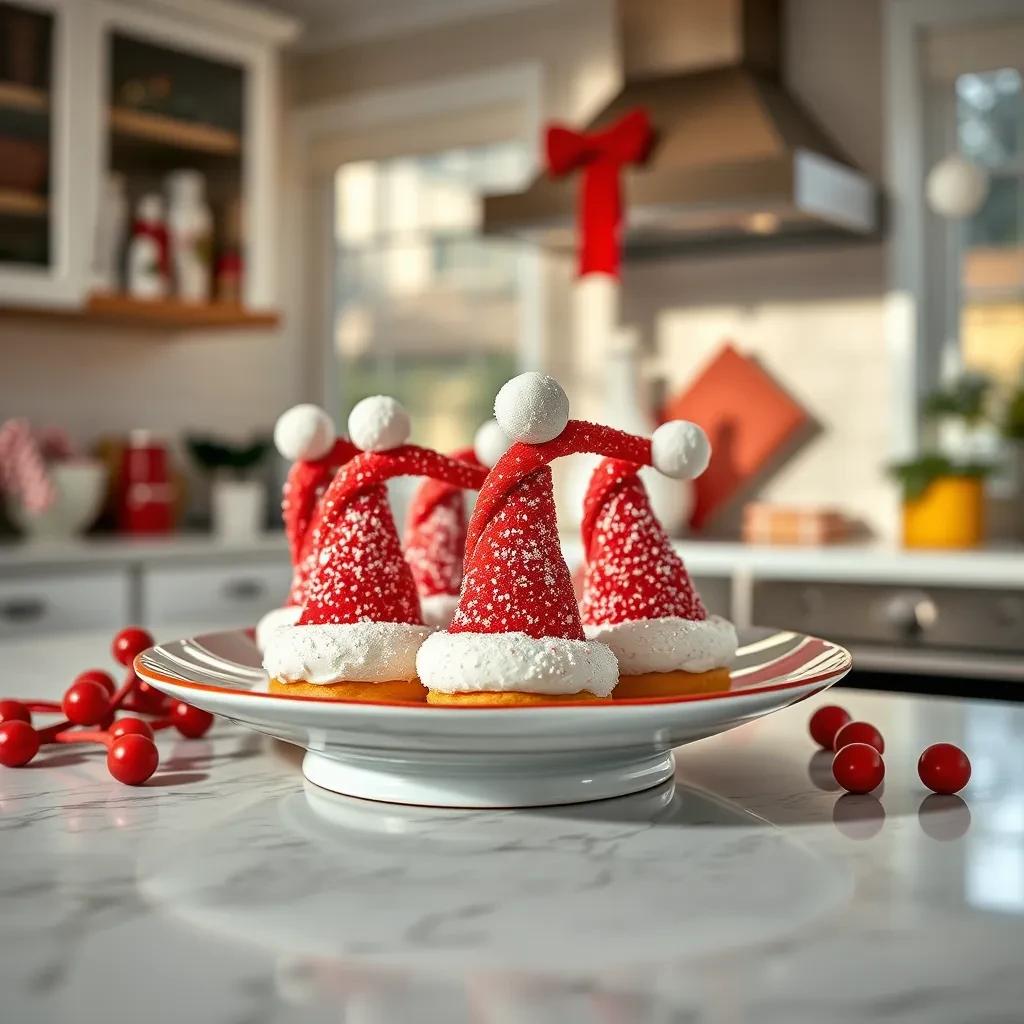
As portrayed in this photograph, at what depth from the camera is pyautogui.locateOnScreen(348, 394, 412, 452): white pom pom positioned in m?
0.85

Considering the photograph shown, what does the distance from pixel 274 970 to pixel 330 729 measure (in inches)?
7.9

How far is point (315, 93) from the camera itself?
4.06 meters

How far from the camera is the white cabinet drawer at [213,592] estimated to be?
2980mm

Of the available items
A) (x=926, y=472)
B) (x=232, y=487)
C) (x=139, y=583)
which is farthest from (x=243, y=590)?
(x=926, y=472)

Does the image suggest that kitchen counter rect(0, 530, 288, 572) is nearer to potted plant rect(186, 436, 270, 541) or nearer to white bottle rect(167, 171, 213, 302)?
potted plant rect(186, 436, 270, 541)

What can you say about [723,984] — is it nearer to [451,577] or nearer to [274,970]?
[274,970]

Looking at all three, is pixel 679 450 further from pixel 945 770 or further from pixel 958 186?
pixel 958 186

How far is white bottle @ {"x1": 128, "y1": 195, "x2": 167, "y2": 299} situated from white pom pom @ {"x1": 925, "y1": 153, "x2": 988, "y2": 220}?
1.81 metres

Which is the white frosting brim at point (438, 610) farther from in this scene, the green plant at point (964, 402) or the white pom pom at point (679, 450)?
the green plant at point (964, 402)

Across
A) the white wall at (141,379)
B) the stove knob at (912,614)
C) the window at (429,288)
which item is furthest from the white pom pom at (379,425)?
the window at (429,288)

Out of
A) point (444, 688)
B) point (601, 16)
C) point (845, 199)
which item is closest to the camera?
point (444, 688)

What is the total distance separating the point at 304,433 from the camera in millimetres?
951

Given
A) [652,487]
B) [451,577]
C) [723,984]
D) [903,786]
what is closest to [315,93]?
[652,487]

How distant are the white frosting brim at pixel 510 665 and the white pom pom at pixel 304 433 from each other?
0.77ft
